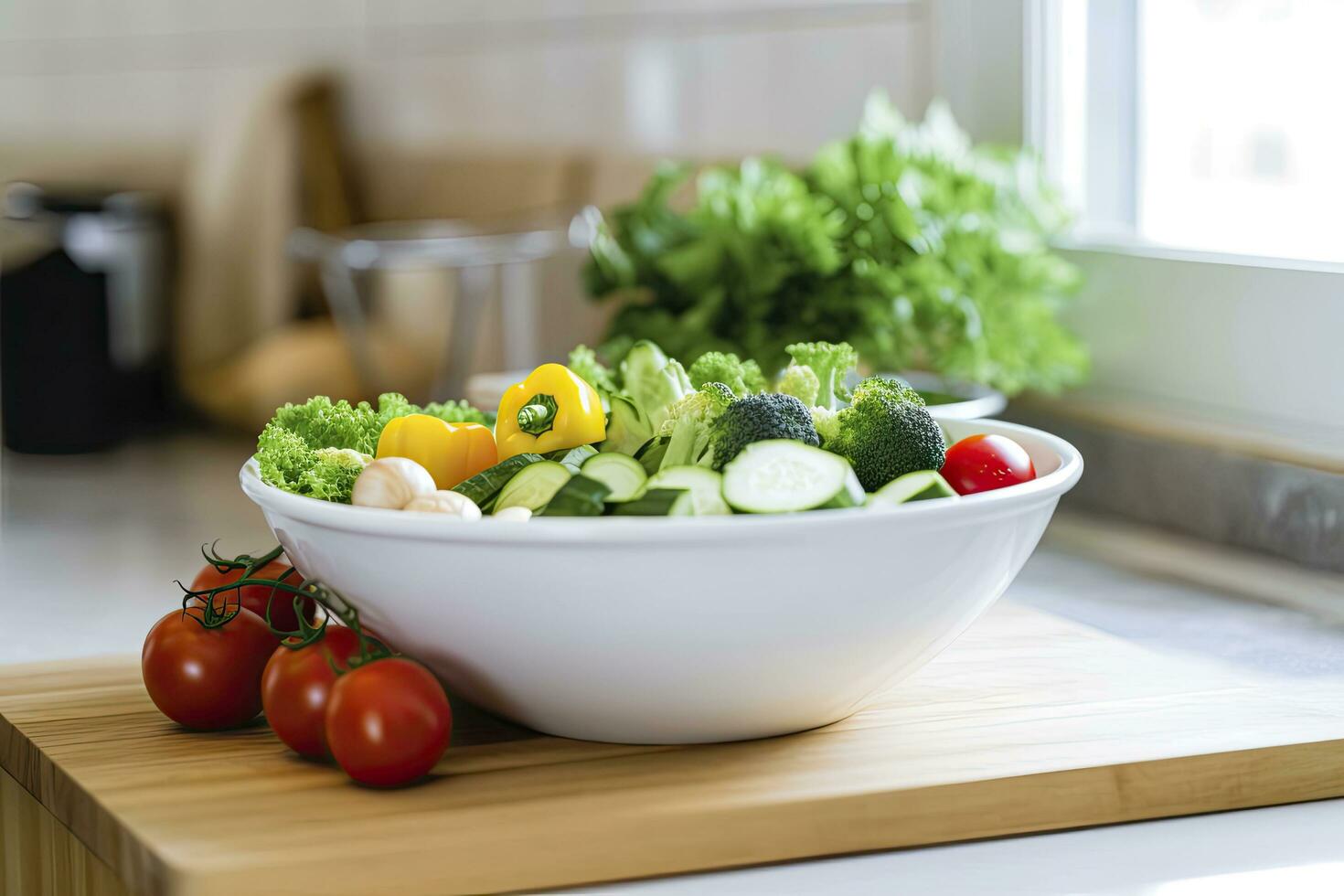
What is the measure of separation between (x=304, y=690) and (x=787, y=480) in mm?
230

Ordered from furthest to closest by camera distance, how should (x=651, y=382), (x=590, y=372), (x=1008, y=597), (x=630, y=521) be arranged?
1. (x=1008, y=597)
2. (x=590, y=372)
3. (x=651, y=382)
4. (x=630, y=521)

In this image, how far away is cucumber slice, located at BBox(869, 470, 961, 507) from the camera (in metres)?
0.68

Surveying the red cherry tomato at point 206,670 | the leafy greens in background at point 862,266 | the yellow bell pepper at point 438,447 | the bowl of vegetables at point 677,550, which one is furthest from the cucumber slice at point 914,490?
the leafy greens in background at point 862,266

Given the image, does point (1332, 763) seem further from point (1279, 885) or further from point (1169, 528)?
point (1169, 528)

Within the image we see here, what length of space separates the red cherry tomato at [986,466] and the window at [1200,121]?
595 millimetres

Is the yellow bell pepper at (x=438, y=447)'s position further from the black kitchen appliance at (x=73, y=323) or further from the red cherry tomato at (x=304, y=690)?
the black kitchen appliance at (x=73, y=323)

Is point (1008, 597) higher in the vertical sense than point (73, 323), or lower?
lower

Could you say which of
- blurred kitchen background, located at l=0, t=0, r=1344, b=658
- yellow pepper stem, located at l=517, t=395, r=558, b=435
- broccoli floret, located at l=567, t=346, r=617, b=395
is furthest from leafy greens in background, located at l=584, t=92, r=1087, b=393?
yellow pepper stem, located at l=517, t=395, r=558, b=435

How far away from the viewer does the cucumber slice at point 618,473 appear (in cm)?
69

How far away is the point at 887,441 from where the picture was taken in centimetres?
72

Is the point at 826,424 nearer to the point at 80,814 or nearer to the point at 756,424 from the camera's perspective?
the point at 756,424

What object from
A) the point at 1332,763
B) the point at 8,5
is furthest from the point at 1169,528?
the point at 8,5

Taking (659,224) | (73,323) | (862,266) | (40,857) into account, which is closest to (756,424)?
(40,857)

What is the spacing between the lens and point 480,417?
0.95 metres
